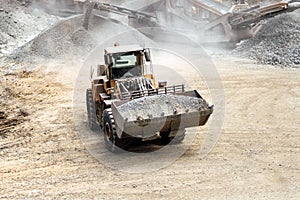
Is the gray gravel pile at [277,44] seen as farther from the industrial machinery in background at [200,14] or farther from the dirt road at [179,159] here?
the dirt road at [179,159]

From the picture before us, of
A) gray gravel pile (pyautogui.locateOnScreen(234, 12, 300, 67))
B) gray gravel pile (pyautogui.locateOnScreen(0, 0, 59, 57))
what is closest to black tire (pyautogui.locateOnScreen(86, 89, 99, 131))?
gray gravel pile (pyautogui.locateOnScreen(234, 12, 300, 67))

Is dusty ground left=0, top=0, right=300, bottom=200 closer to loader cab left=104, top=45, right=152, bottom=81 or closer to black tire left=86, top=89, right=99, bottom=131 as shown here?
black tire left=86, top=89, right=99, bottom=131

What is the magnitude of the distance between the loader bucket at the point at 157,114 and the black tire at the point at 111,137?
232 mm

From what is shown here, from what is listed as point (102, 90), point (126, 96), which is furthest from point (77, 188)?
point (102, 90)

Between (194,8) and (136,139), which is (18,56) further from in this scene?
(136,139)

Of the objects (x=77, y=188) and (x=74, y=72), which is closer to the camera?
(x=77, y=188)

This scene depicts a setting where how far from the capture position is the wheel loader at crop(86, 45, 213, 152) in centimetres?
831

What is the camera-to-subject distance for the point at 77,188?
7895 mm

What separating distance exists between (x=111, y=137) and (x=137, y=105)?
84 centimetres

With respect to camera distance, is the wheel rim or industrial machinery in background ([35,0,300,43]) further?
industrial machinery in background ([35,0,300,43])

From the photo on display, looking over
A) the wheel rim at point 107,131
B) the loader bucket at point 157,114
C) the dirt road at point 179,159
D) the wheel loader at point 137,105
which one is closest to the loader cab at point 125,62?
the wheel loader at point 137,105

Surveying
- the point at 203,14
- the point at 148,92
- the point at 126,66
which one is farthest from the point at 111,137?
the point at 203,14

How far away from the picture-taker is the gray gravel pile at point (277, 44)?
14969 mm

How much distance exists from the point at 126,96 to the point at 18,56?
907 cm
